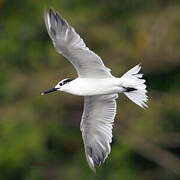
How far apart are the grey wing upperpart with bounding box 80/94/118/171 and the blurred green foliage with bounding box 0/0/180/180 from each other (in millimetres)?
4068

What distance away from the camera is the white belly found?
7.49 metres

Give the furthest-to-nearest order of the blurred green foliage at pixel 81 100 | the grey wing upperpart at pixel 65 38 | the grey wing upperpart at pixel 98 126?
the blurred green foliage at pixel 81 100
the grey wing upperpart at pixel 98 126
the grey wing upperpart at pixel 65 38

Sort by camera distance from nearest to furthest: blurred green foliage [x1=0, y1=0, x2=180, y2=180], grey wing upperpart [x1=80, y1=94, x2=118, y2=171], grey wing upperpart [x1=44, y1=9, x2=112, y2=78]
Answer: grey wing upperpart [x1=44, y1=9, x2=112, y2=78] < grey wing upperpart [x1=80, y1=94, x2=118, y2=171] < blurred green foliage [x1=0, y1=0, x2=180, y2=180]

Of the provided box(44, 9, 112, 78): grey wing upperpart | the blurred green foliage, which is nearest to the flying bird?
box(44, 9, 112, 78): grey wing upperpart

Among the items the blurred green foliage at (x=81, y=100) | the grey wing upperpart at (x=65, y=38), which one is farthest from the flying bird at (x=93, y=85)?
the blurred green foliage at (x=81, y=100)

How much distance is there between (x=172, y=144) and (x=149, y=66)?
1.23 meters

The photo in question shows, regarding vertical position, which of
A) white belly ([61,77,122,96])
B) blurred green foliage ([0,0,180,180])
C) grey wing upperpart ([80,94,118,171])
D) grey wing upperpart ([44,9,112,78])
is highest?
grey wing upperpart ([44,9,112,78])

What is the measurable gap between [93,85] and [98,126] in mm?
728

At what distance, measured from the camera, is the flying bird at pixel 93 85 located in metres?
7.18

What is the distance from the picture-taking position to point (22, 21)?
15.7m

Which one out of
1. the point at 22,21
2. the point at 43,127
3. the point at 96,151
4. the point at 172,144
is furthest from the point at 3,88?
the point at 96,151

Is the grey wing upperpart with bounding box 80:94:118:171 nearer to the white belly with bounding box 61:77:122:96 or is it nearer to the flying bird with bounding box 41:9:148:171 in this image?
the flying bird with bounding box 41:9:148:171

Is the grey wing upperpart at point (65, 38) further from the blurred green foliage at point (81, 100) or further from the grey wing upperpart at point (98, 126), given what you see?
the blurred green foliage at point (81, 100)

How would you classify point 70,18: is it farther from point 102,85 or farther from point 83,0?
point 102,85
